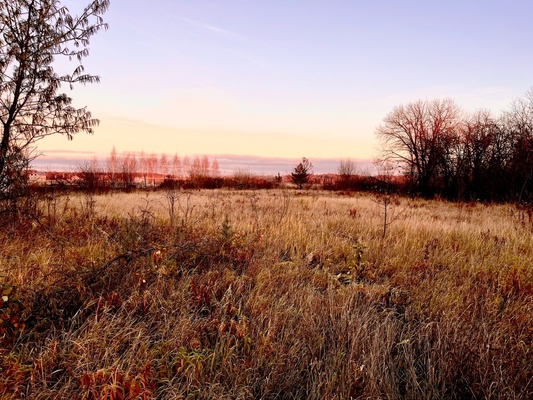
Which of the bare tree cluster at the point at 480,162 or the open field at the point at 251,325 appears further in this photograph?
the bare tree cluster at the point at 480,162

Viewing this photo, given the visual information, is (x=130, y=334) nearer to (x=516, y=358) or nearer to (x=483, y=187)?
(x=516, y=358)

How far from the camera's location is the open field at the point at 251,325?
79.0 inches

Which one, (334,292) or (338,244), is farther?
(338,244)

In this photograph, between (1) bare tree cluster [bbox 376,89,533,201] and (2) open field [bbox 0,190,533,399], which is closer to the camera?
(2) open field [bbox 0,190,533,399]

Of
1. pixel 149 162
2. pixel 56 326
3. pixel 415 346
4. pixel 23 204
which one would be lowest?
pixel 415 346

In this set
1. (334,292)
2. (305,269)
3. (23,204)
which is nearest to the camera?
(334,292)

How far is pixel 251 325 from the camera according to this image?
Result: 2.60m

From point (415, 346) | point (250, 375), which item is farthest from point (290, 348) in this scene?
point (415, 346)

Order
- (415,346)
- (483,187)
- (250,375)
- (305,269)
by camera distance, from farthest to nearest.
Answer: (483,187)
(305,269)
(415,346)
(250,375)

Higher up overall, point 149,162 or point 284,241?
point 149,162

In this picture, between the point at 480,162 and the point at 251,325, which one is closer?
the point at 251,325

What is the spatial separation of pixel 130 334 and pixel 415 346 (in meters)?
2.28

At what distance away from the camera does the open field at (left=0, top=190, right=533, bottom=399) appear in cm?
201

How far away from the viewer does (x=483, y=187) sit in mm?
21266
